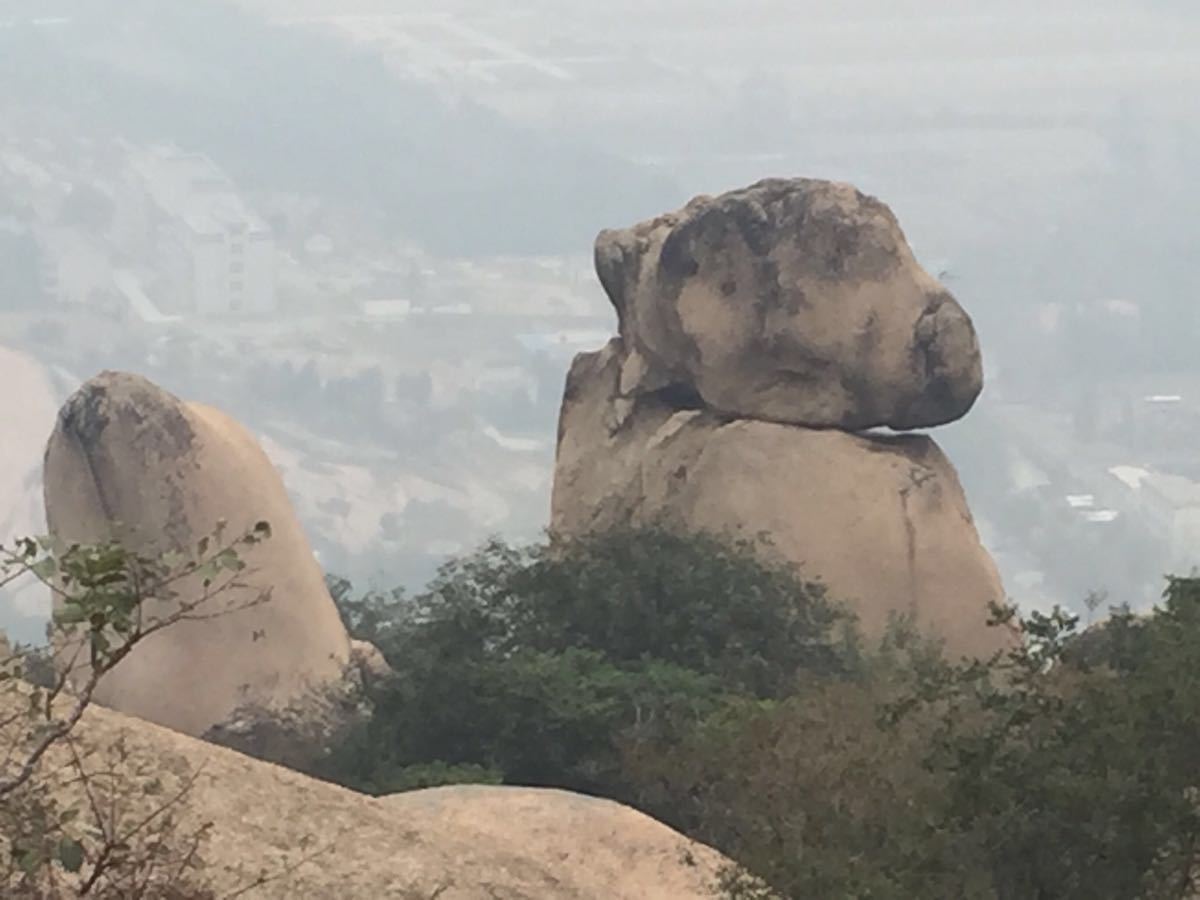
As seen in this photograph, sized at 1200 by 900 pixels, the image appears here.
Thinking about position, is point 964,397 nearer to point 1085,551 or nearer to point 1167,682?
point 1167,682

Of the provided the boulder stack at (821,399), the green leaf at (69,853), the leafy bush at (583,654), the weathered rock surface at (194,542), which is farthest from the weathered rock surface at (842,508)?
the green leaf at (69,853)

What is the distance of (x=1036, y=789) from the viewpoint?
643 cm

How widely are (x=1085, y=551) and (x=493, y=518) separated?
818cm

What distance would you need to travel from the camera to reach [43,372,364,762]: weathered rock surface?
12914 millimetres

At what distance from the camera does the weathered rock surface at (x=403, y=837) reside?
7.09 m

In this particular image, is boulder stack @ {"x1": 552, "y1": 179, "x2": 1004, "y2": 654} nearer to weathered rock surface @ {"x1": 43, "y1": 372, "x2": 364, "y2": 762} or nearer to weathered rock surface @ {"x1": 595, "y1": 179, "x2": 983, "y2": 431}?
weathered rock surface @ {"x1": 595, "y1": 179, "x2": 983, "y2": 431}

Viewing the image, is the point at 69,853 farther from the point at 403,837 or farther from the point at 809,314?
the point at 809,314

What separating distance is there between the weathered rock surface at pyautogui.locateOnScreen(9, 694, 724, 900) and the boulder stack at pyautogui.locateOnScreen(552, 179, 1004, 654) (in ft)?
18.2

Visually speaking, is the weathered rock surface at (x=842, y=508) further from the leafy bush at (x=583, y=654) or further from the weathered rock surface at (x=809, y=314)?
the leafy bush at (x=583, y=654)

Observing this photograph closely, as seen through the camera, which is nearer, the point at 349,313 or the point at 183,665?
the point at 183,665

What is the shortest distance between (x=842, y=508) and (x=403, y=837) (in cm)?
734

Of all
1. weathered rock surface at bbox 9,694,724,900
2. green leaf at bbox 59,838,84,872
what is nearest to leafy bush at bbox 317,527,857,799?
weathered rock surface at bbox 9,694,724,900

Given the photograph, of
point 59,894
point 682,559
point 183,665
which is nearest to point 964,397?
point 682,559

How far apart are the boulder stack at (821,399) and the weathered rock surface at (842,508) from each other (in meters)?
0.01
